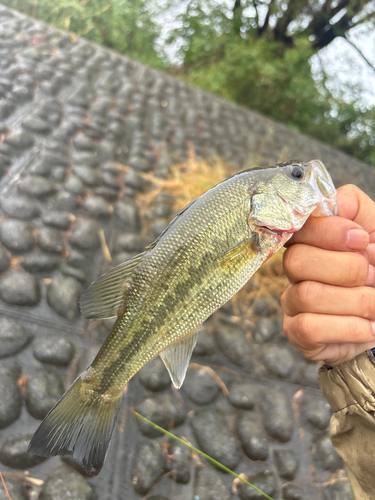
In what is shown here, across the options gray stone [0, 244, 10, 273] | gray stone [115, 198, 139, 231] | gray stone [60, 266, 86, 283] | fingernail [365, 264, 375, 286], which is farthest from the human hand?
gray stone [115, 198, 139, 231]

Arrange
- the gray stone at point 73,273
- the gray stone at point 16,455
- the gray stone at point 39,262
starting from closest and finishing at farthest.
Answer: the gray stone at point 16,455
the gray stone at point 39,262
the gray stone at point 73,273

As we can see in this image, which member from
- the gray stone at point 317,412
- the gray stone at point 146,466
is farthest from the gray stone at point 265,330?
the gray stone at point 146,466

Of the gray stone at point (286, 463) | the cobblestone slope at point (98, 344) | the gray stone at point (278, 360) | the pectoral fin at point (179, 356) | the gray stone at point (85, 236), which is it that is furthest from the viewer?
the gray stone at point (85, 236)

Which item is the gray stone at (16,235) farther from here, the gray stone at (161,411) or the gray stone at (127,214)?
the gray stone at (161,411)

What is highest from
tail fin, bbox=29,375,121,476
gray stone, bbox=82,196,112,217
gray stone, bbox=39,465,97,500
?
tail fin, bbox=29,375,121,476

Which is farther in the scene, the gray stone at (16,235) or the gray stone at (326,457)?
the gray stone at (16,235)

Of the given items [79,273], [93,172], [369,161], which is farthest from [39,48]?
[369,161]

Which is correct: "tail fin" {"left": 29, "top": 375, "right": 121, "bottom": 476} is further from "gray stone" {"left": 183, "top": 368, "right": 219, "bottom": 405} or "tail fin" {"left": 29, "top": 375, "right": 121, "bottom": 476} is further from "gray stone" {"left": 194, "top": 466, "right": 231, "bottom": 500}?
"gray stone" {"left": 183, "top": 368, "right": 219, "bottom": 405}
